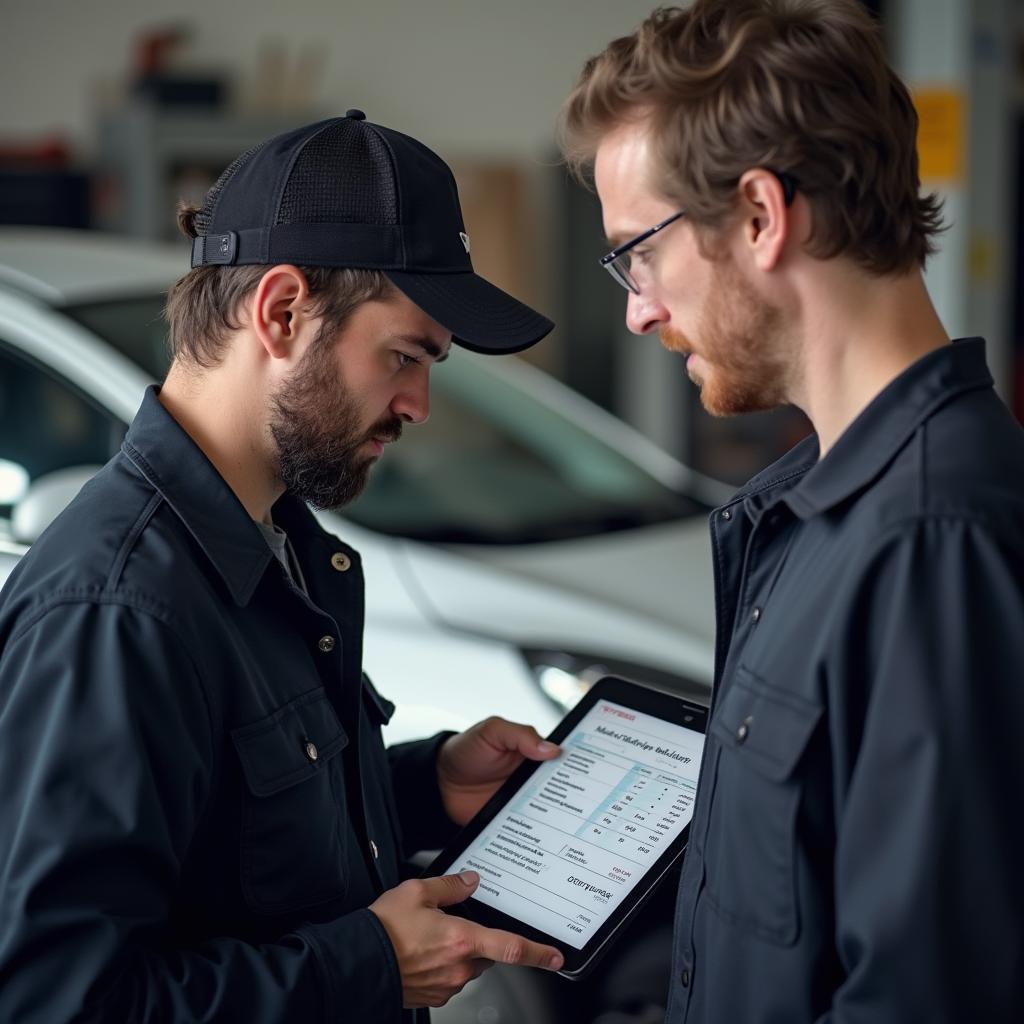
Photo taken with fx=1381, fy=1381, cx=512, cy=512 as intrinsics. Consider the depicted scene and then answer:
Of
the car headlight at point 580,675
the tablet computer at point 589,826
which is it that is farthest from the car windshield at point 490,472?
the tablet computer at point 589,826

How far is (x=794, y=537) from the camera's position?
4.34 feet

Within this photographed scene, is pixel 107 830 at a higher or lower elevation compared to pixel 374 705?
higher

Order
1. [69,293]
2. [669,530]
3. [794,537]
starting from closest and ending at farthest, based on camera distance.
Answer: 1. [794,537]
2. [69,293]
3. [669,530]

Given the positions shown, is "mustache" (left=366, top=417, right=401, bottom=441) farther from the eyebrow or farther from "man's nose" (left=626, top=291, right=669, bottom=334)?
"man's nose" (left=626, top=291, right=669, bottom=334)

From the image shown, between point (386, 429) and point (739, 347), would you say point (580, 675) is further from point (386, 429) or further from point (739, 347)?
point (739, 347)

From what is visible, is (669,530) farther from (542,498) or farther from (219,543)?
(219,543)

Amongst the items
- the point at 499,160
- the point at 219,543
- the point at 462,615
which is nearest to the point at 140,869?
the point at 219,543

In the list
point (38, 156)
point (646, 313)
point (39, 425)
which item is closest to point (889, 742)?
point (646, 313)

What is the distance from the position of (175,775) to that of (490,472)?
7.36ft

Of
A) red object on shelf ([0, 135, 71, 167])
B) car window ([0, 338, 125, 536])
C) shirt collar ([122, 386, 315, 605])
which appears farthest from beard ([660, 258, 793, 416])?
red object on shelf ([0, 135, 71, 167])

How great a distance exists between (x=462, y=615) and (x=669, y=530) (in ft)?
2.50

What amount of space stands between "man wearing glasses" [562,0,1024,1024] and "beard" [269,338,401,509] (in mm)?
348

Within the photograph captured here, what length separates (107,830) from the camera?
1.24 metres

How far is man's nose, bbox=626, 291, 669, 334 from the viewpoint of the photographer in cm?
138
